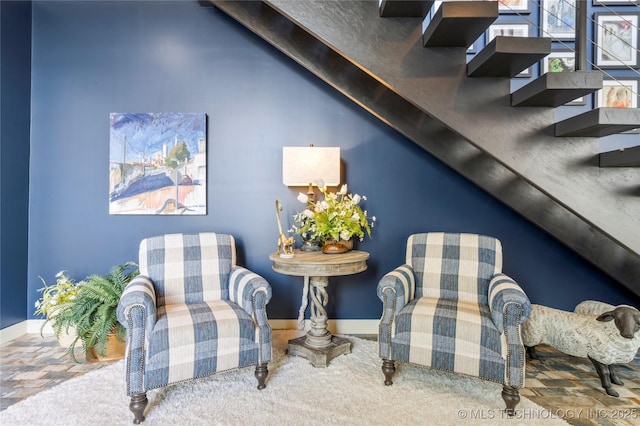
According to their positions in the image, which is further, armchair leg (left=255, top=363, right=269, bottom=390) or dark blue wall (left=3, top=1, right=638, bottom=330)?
dark blue wall (left=3, top=1, right=638, bottom=330)

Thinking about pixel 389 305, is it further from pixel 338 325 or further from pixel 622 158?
pixel 622 158

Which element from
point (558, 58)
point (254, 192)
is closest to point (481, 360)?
point (254, 192)

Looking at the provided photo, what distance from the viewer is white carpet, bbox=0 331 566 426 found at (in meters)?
1.67

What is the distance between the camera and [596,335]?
192cm

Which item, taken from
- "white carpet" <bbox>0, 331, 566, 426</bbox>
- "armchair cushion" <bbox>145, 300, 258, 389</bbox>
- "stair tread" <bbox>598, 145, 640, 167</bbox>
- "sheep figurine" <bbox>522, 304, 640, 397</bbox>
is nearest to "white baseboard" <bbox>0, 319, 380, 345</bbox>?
"white carpet" <bbox>0, 331, 566, 426</bbox>

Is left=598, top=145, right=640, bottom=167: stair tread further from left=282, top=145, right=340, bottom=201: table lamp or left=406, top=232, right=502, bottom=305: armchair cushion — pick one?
left=282, top=145, right=340, bottom=201: table lamp

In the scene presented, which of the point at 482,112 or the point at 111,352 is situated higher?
the point at 482,112

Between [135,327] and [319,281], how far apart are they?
3.76 feet

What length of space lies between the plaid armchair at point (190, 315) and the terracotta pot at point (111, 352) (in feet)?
1.69

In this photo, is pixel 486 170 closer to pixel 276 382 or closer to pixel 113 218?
pixel 276 382

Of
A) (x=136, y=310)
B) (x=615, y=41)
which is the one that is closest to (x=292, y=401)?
(x=136, y=310)

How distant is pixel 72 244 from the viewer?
281 centimetres

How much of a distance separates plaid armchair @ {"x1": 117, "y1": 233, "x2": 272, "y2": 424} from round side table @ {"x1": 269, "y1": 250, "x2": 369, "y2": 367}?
247 mm

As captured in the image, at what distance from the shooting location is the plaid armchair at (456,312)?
5.68 feet
